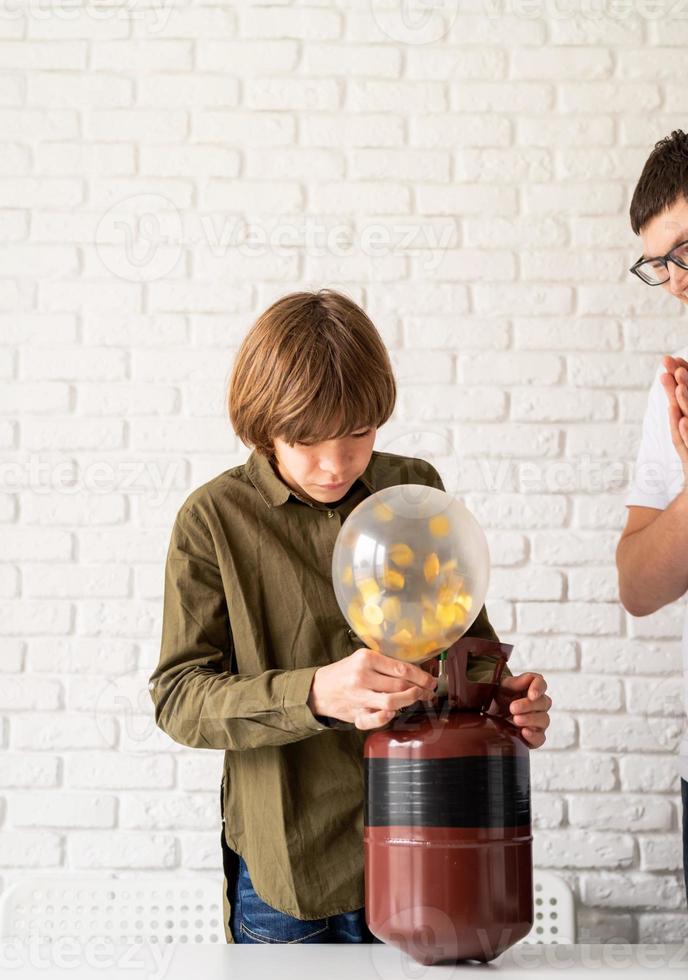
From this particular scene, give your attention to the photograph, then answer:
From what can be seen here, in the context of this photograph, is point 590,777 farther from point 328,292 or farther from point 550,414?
point 328,292

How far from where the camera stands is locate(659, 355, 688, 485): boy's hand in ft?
3.92

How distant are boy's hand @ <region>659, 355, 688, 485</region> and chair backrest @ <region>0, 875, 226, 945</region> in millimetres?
1081

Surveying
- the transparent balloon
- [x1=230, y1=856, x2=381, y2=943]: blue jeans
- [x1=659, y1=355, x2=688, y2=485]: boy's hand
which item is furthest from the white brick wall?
the transparent balloon

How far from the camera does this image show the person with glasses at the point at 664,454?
3.96ft

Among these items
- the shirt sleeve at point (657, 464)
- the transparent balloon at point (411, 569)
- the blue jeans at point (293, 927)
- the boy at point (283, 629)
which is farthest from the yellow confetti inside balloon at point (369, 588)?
the shirt sleeve at point (657, 464)

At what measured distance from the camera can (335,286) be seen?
1852mm

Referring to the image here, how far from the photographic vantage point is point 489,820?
0.86 meters

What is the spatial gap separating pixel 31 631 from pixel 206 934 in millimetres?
595

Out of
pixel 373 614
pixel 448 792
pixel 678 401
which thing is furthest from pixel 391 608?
pixel 678 401

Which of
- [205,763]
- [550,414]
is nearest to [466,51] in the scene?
[550,414]

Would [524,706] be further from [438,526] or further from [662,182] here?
[662,182]

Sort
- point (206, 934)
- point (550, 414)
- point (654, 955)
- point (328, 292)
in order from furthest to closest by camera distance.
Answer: point (550, 414) < point (206, 934) < point (328, 292) < point (654, 955)

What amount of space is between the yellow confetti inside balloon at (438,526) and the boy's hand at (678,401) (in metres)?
0.46

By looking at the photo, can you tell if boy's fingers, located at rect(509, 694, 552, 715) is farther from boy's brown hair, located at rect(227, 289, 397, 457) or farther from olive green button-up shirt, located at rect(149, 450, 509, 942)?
boy's brown hair, located at rect(227, 289, 397, 457)
